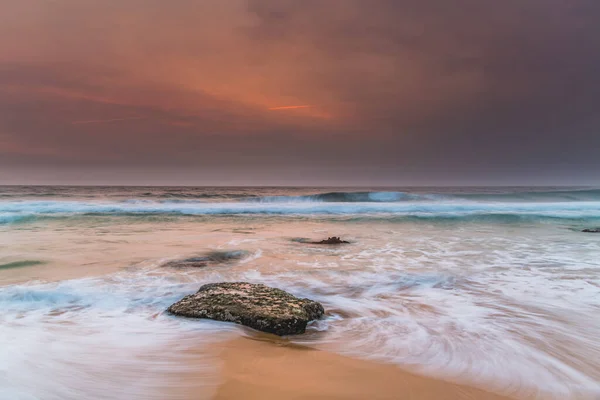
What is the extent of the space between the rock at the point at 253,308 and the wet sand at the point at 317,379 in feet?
1.12

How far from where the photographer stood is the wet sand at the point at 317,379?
216 centimetres

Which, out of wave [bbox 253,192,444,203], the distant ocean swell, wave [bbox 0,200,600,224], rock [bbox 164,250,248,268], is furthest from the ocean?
→ wave [bbox 253,192,444,203]

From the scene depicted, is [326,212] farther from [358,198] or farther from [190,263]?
[190,263]

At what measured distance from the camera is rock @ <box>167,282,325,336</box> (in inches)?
123

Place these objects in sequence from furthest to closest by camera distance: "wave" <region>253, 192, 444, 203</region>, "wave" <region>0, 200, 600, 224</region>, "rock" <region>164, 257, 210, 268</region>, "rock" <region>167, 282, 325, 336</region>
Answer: "wave" <region>253, 192, 444, 203</region>
"wave" <region>0, 200, 600, 224</region>
"rock" <region>164, 257, 210, 268</region>
"rock" <region>167, 282, 325, 336</region>

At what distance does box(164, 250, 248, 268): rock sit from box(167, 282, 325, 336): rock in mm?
2436

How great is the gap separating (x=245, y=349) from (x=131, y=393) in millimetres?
863

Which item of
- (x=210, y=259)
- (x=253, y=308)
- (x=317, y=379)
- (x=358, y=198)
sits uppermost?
(x=358, y=198)

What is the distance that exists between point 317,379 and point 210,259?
192 inches

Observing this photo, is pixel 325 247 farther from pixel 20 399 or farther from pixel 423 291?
pixel 20 399

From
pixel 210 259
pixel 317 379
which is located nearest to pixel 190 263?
pixel 210 259

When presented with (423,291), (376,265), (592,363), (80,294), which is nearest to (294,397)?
(592,363)

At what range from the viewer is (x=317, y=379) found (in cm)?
231

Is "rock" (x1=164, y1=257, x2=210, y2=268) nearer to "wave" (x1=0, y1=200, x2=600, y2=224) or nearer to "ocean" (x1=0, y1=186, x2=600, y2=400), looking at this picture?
"ocean" (x1=0, y1=186, x2=600, y2=400)
